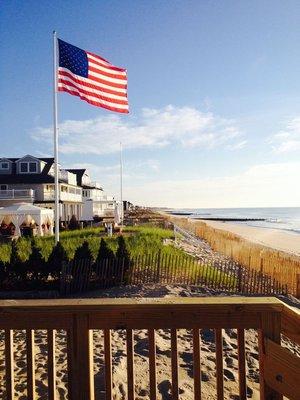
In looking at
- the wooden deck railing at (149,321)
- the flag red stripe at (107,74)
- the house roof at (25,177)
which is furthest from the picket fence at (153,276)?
the house roof at (25,177)

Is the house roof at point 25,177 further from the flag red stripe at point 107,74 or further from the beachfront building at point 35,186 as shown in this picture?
the flag red stripe at point 107,74

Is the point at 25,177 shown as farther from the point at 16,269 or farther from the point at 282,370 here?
the point at 282,370

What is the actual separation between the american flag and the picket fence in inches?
243

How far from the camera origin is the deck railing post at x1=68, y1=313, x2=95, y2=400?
2432 millimetres

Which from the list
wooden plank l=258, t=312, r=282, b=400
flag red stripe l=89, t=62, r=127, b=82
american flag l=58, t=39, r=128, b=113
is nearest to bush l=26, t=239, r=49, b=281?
american flag l=58, t=39, r=128, b=113

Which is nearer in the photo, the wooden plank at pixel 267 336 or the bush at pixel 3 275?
the wooden plank at pixel 267 336

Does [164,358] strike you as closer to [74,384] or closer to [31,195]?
[74,384]

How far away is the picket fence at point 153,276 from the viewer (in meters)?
13.6

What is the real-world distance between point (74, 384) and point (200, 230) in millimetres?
37516

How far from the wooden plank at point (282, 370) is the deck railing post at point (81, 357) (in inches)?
44.3

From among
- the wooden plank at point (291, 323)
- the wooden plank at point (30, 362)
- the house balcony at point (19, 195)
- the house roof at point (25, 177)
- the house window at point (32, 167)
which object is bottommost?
the wooden plank at point (30, 362)

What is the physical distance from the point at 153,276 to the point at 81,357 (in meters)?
12.3

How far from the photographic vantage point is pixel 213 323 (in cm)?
242

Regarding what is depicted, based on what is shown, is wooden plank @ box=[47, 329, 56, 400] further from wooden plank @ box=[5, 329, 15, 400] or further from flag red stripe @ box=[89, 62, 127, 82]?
flag red stripe @ box=[89, 62, 127, 82]
